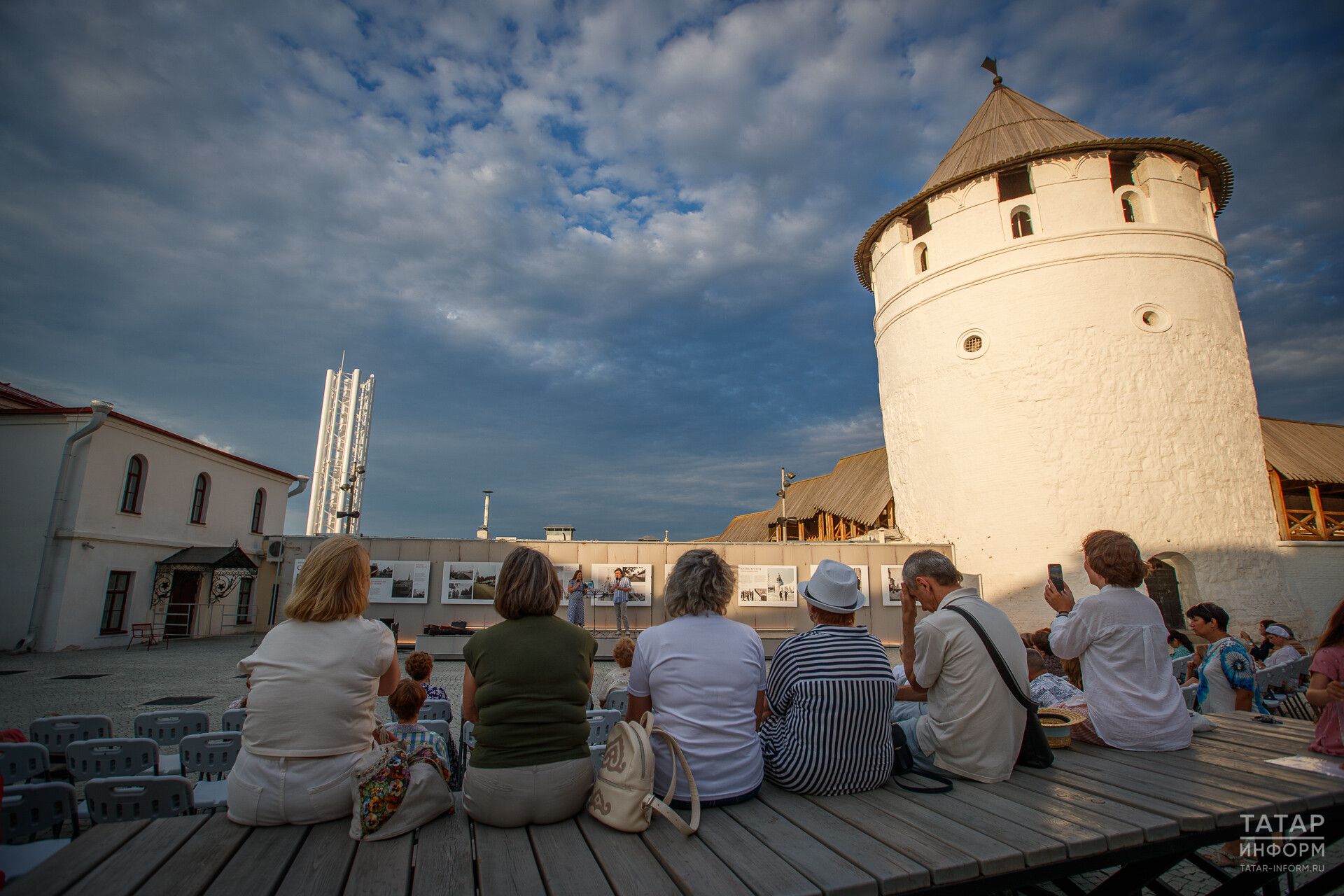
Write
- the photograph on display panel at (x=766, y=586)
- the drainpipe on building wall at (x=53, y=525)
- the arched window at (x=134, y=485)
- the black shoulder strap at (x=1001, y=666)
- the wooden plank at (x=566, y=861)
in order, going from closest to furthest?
the wooden plank at (x=566, y=861)
the black shoulder strap at (x=1001, y=666)
the drainpipe on building wall at (x=53, y=525)
the photograph on display panel at (x=766, y=586)
the arched window at (x=134, y=485)

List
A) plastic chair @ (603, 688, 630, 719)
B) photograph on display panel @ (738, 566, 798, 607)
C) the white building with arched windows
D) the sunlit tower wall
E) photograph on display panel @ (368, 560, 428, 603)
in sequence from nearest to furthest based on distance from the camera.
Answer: plastic chair @ (603, 688, 630, 719) < the white building with arched windows < photograph on display panel @ (368, 560, 428, 603) < photograph on display panel @ (738, 566, 798, 607) < the sunlit tower wall

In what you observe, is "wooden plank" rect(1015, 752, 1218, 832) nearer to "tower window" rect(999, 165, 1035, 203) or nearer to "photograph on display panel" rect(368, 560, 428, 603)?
"photograph on display panel" rect(368, 560, 428, 603)

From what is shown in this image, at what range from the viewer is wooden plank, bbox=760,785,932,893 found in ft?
7.35

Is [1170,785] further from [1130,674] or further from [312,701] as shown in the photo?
[312,701]

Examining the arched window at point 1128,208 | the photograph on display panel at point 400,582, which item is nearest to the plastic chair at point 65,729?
the photograph on display panel at point 400,582

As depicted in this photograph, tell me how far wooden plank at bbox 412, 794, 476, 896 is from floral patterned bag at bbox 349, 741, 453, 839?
0.07 metres

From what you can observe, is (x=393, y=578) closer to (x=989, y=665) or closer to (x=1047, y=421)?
(x=989, y=665)

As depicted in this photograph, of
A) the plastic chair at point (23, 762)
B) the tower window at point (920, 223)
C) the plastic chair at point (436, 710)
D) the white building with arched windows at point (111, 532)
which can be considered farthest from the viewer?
the tower window at point (920, 223)

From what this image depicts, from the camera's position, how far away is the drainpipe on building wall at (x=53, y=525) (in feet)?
54.0

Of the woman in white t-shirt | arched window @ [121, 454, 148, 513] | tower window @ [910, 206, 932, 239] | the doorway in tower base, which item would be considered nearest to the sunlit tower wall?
arched window @ [121, 454, 148, 513]

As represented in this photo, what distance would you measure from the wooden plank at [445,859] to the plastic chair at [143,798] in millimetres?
1443

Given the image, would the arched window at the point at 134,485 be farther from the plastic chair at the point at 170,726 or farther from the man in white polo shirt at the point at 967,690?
the man in white polo shirt at the point at 967,690

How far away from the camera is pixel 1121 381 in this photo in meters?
18.4

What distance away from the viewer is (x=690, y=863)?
2336 mm
